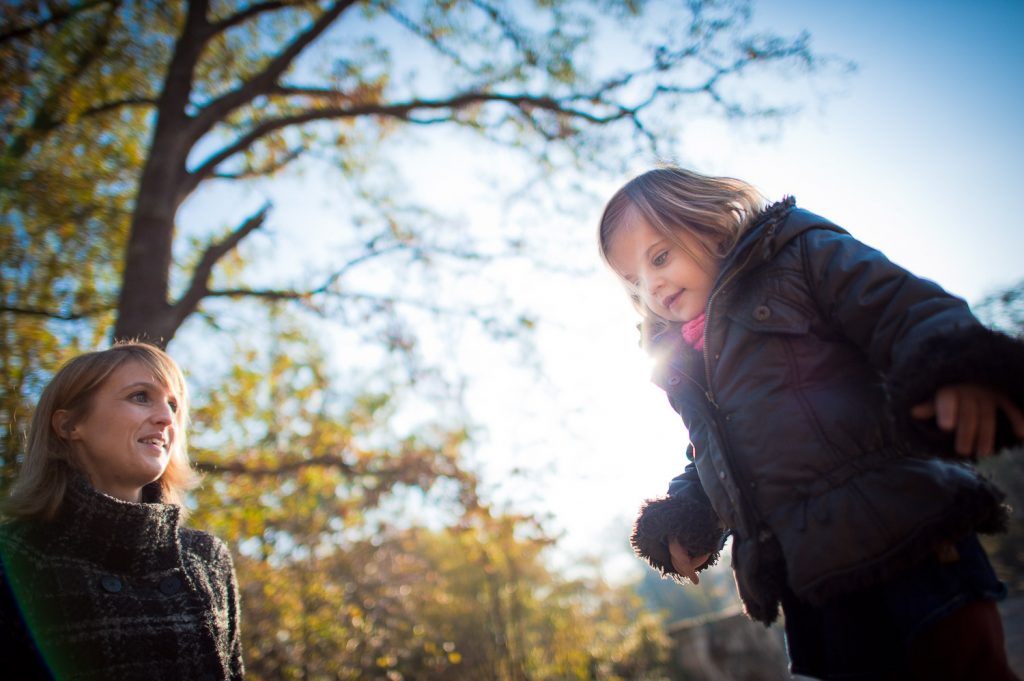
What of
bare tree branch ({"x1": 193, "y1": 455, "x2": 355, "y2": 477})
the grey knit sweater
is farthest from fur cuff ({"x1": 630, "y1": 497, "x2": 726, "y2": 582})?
bare tree branch ({"x1": 193, "y1": 455, "x2": 355, "y2": 477})

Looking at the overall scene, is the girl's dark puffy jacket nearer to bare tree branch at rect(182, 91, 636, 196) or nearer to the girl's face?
Answer: the girl's face

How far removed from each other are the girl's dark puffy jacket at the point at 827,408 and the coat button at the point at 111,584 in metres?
1.74

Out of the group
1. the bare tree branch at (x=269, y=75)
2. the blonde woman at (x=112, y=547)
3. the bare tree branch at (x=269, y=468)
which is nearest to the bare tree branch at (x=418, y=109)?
the bare tree branch at (x=269, y=75)

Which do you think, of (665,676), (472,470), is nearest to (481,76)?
(472,470)

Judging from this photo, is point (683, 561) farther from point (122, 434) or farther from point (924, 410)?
point (122, 434)

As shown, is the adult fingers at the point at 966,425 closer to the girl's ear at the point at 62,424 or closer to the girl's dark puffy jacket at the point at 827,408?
the girl's dark puffy jacket at the point at 827,408

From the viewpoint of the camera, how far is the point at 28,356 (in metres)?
4.86

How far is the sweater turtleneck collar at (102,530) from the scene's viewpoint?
163cm

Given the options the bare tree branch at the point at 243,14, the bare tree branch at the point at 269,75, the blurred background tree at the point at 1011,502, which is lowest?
the blurred background tree at the point at 1011,502

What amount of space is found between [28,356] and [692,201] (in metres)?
5.85

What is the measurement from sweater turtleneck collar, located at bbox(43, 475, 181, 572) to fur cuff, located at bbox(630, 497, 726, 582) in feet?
5.10

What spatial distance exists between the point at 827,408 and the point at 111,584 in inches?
80.4

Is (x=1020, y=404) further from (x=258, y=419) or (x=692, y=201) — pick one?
(x=258, y=419)

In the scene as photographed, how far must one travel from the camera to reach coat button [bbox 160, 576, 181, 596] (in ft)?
5.67
